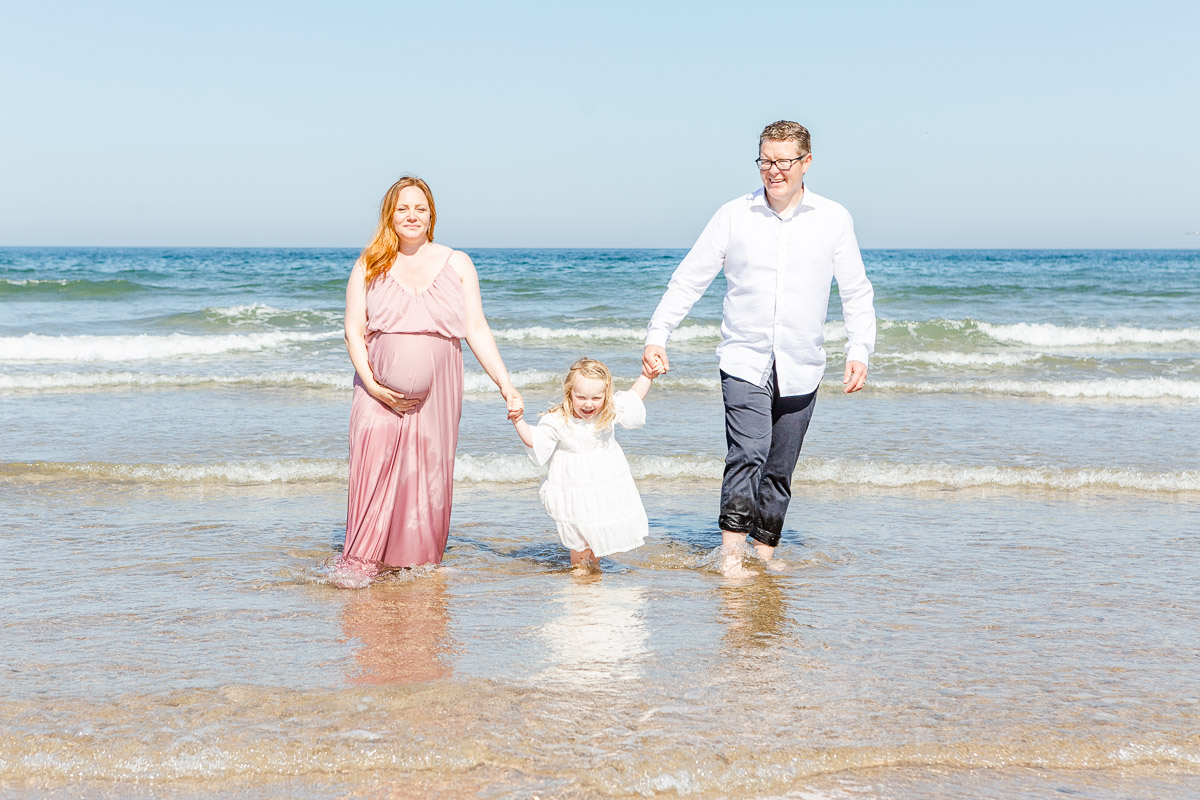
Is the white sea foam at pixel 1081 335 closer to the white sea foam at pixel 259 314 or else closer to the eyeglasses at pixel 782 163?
the white sea foam at pixel 259 314

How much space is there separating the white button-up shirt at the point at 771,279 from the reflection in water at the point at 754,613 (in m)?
0.91

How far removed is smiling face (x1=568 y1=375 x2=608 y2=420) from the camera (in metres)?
4.67

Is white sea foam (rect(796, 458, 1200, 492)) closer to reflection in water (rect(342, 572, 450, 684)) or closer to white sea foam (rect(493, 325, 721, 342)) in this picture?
reflection in water (rect(342, 572, 450, 684))

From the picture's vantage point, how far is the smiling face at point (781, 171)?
4453 mm

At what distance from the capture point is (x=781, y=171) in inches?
176

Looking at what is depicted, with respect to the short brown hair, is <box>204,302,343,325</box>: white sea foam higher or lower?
lower

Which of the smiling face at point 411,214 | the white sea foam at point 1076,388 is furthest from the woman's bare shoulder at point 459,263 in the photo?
the white sea foam at point 1076,388

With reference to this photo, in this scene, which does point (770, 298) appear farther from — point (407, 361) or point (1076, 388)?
point (1076, 388)

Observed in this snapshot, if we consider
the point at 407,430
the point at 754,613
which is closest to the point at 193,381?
the point at 407,430

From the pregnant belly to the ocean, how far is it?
2.98 ft

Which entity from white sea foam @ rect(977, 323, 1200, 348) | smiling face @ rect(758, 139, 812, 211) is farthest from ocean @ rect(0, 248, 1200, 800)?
white sea foam @ rect(977, 323, 1200, 348)

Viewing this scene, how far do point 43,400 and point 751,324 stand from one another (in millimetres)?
8571

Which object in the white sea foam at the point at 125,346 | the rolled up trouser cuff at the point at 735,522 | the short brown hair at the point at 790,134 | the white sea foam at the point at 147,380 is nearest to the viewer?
the short brown hair at the point at 790,134

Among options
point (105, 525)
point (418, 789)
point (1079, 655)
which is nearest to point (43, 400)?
point (105, 525)
